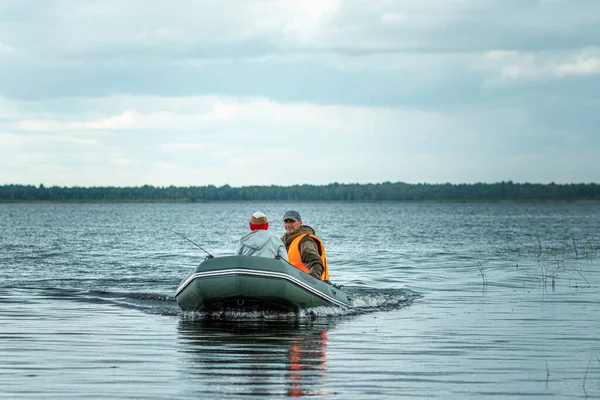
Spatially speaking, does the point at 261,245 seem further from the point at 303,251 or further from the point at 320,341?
the point at 320,341

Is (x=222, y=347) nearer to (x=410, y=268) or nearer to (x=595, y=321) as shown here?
(x=595, y=321)

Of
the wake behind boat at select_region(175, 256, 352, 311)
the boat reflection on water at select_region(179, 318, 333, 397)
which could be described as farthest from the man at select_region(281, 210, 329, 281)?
the boat reflection on water at select_region(179, 318, 333, 397)

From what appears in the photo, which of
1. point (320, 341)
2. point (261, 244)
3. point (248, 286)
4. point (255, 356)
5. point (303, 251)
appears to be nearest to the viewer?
point (255, 356)

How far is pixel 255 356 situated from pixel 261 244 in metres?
4.25

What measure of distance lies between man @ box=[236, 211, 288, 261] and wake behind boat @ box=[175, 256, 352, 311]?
409mm

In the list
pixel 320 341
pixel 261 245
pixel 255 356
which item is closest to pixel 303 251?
pixel 261 245

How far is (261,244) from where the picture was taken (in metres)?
14.0

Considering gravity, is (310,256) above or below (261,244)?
below

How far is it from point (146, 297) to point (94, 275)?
636 centimetres

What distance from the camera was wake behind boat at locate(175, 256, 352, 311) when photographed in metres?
13.3

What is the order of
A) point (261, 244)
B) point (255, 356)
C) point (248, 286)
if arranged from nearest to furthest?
point (255, 356), point (248, 286), point (261, 244)

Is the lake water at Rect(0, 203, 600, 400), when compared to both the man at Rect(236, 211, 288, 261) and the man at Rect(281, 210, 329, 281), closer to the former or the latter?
the man at Rect(281, 210, 329, 281)

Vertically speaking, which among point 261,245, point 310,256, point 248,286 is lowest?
point 248,286

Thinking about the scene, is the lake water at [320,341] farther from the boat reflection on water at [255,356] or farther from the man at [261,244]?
the man at [261,244]
